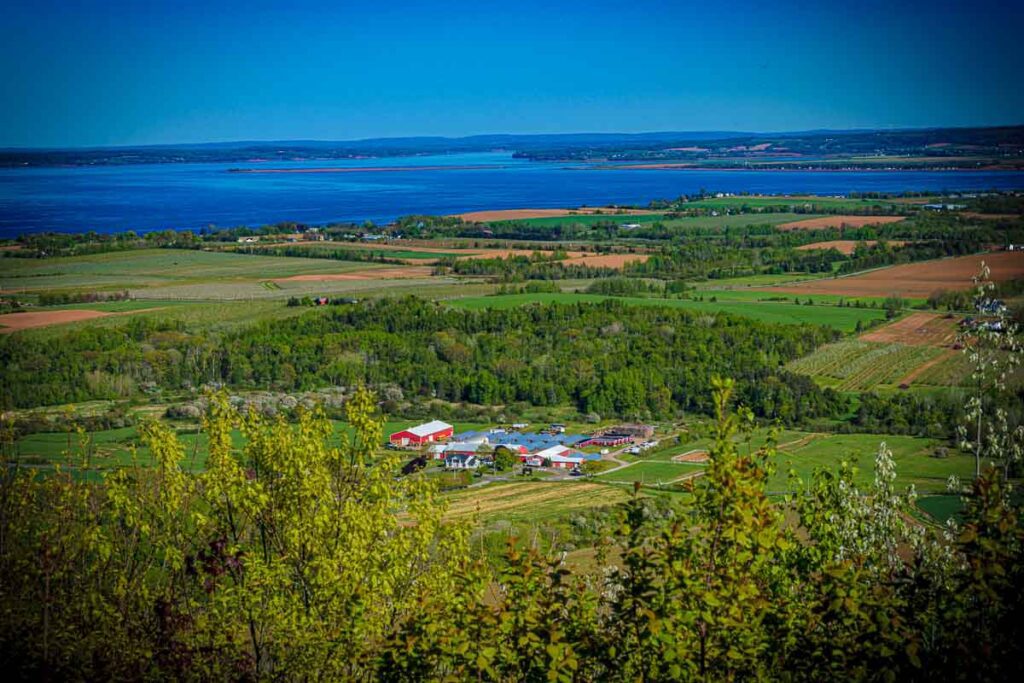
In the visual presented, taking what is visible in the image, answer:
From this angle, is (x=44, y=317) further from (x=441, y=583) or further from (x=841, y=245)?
(x=841, y=245)

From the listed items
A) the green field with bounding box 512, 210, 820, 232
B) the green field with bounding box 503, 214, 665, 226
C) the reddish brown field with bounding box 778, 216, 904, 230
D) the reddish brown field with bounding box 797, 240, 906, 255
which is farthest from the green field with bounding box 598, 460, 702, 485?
the green field with bounding box 503, 214, 665, 226

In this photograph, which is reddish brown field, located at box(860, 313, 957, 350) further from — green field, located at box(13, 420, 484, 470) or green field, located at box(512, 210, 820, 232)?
green field, located at box(512, 210, 820, 232)

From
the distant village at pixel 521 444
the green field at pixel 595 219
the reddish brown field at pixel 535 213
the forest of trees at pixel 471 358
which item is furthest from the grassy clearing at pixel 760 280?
the reddish brown field at pixel 535 213

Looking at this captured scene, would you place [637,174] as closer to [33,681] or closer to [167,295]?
[167,295]

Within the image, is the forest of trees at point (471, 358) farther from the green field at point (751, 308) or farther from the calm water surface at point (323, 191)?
the calm water surface at point (323, 191)

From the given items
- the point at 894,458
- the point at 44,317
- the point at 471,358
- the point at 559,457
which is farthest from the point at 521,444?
the point at 44,317
